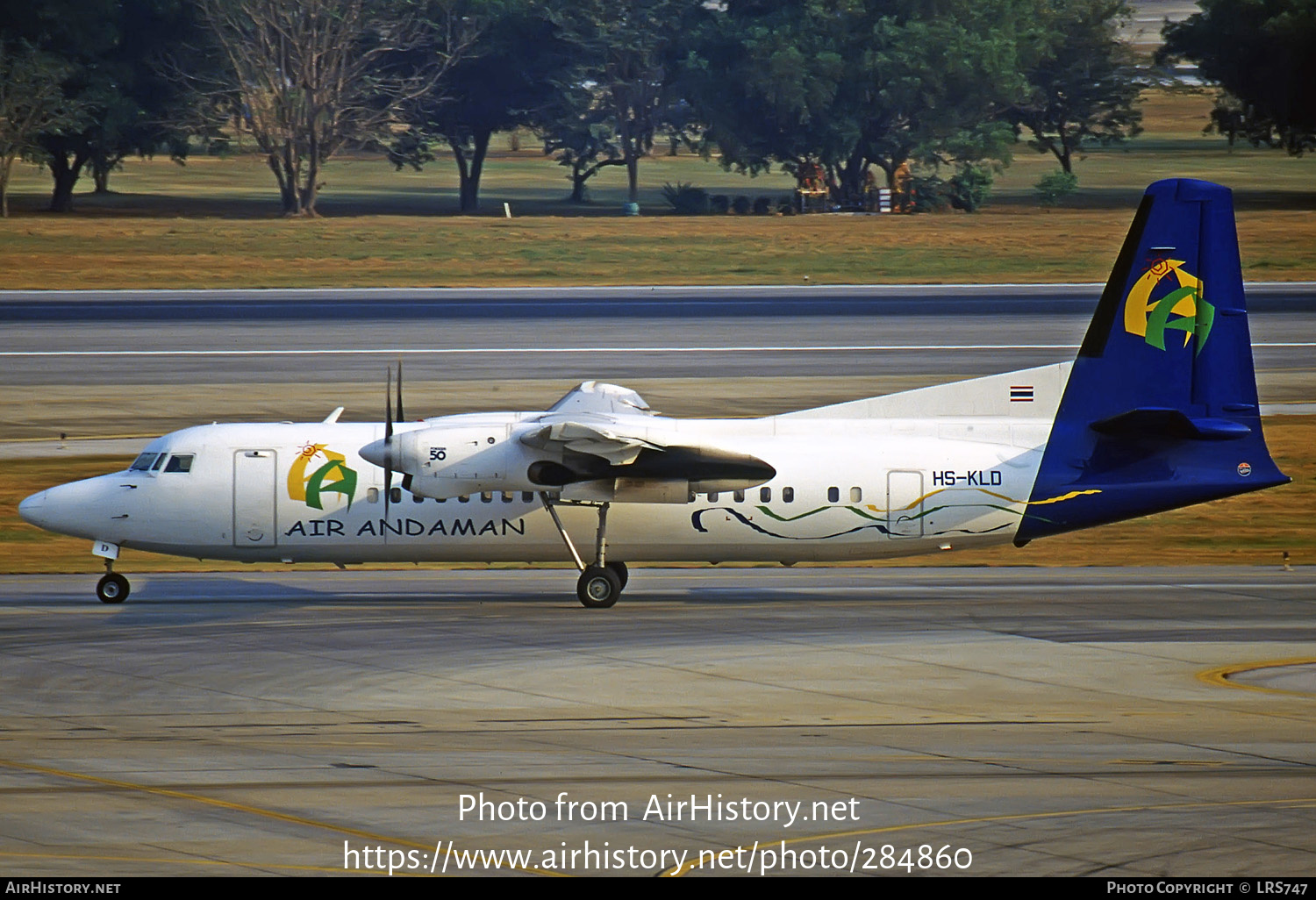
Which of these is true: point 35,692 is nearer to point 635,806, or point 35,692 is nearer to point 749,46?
point 635,806

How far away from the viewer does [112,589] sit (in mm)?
26062

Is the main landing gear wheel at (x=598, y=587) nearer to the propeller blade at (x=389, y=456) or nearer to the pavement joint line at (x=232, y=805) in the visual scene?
the propeller blade at (x=389, y=456)

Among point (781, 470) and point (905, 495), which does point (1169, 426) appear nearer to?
point (905, 495)

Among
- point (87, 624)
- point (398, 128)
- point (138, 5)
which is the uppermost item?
point (138, 5)

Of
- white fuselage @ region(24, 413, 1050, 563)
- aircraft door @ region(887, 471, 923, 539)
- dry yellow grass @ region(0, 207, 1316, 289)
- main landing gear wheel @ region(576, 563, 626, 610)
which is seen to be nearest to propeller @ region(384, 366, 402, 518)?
white fuselage @ region(24, 413, 1050, 563)

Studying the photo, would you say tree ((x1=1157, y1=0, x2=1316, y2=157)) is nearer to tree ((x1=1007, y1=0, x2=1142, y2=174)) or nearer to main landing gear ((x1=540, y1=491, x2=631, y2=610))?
tree ((x1=1007, y1=0, x2=1142, y2=174))

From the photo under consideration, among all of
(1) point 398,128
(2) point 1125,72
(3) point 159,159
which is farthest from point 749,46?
(3) point 159,159

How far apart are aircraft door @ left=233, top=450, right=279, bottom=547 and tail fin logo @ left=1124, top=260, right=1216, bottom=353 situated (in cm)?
1371

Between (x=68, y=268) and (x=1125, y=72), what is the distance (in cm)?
8840

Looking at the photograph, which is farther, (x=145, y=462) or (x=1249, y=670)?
(x=145, y=462)

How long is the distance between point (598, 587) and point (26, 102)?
90042mm

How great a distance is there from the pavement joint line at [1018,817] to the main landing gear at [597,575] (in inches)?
453

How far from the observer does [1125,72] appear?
441 ft

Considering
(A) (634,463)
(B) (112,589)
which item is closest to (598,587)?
(A) (634,463)
